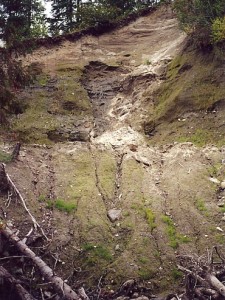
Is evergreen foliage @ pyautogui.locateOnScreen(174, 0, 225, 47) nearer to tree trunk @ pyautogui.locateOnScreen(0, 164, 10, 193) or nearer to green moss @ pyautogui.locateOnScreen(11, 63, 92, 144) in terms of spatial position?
green moss @ pyautogui.locateOnScreen(11, 63, 92, 144)

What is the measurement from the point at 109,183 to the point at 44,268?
464cm

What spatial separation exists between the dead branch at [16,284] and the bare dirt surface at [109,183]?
0.53 meters

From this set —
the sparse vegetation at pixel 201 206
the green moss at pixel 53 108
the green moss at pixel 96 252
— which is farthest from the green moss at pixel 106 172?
the sparse vegetation at pixel 201 206

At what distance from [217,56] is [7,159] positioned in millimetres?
8772

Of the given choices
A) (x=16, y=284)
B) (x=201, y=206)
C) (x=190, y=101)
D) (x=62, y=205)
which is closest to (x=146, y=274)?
(x=201, y=206)

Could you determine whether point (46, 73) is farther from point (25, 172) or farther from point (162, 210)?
point (162, 210)

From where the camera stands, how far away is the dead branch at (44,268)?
825cm

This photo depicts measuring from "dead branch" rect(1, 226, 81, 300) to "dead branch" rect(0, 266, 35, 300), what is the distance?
1.78 ft

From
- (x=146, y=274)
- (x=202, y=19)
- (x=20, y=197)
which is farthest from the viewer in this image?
(x=202, y=19)

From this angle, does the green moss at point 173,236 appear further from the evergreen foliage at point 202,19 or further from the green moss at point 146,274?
the evergreen foliage at point 202,19

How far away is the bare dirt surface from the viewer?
33.5 feet

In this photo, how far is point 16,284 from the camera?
8570 mm

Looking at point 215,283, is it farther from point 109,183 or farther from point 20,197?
point 20,197

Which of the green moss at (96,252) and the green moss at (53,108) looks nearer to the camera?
the green moss at (96,252)
